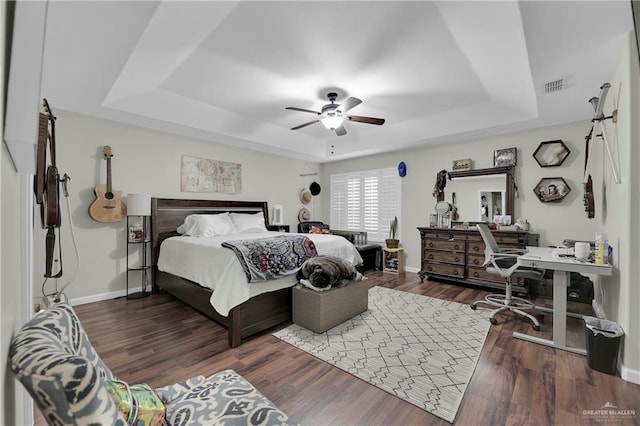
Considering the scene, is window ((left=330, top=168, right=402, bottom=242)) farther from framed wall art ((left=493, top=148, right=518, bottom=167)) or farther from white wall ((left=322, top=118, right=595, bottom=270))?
framed wall art ((left=493, top=148, right=518, bottom=167))

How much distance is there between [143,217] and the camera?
4.12m

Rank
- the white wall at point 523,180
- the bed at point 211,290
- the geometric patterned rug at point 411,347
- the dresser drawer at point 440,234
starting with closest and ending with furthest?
the geometric patterned rug at point 411,347 → the bed at point 211,290 → the white wall at point 523,180 → the dresser drawer at point 440,234

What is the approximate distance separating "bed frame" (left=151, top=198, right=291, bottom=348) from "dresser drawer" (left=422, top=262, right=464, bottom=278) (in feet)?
9.34

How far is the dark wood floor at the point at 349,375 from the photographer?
174cm

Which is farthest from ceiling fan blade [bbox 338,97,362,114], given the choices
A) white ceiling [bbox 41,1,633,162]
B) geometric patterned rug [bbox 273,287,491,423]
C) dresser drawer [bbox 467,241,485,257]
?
dresser drawer [bbox 467,241,485,257]

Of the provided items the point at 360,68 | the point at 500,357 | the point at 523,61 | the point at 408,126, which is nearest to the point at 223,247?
the point at 360,68

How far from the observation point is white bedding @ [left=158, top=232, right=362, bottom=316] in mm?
2648

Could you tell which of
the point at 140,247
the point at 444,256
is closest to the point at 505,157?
the point at 444,256

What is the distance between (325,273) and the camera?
115 inches

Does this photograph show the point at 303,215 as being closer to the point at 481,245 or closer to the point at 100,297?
the point at 481,245

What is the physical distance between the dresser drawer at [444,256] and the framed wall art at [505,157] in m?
1.60

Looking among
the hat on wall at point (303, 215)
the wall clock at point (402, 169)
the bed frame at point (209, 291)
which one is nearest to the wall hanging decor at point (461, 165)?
the wall clock at point (402, 169)

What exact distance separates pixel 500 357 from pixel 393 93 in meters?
3.21

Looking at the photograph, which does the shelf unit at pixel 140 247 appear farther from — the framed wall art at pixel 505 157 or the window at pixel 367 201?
the framed wall art at pixel 505 157
